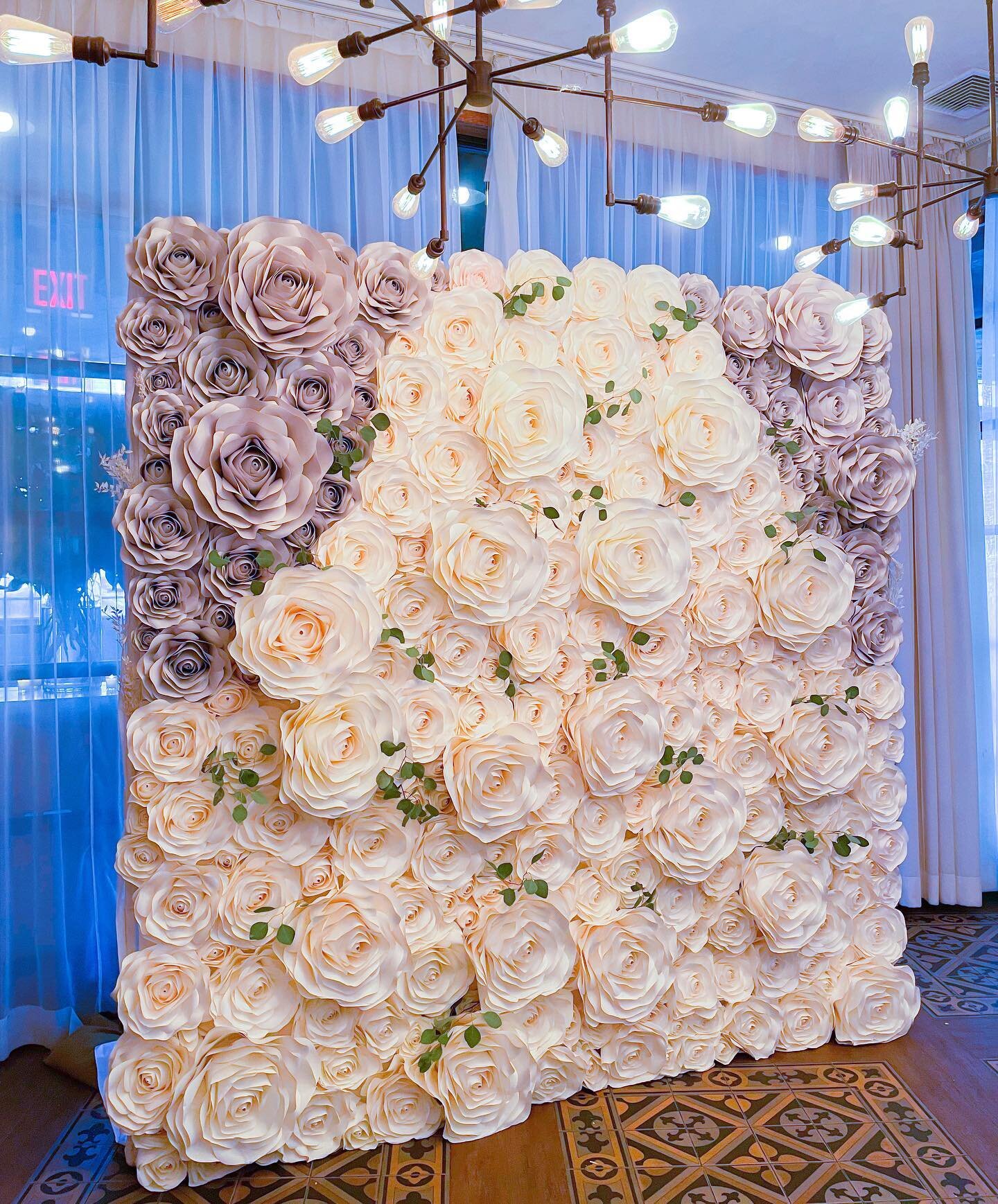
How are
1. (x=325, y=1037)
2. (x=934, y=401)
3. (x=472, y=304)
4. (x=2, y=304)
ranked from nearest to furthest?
(x=325, y=1037) → (x=472, y=304) → (x=2, y=304) → (x=934, y=401)

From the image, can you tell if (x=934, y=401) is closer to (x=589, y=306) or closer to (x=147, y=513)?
(x=589, y=306)

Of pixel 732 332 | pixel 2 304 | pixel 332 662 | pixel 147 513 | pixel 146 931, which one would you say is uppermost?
pixel 2 304

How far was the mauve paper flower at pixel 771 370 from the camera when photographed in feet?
7.43

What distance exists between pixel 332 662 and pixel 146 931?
67 cm

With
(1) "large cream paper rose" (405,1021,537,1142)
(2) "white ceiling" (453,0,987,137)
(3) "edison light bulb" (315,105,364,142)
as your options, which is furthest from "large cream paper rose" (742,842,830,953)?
(2) "white ceiling" (453,0,987,137)

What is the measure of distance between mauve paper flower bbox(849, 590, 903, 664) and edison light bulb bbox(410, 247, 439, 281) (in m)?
1.39

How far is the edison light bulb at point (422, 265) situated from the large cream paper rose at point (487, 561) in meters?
0.55

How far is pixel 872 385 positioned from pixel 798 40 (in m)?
1.51

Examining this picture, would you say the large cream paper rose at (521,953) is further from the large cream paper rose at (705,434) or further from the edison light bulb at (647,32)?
the edison light bulb at (647,32)

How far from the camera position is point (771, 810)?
224 cm

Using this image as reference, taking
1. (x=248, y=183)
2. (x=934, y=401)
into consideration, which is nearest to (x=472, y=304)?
(x=248, y=183)

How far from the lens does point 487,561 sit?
6.21 feet

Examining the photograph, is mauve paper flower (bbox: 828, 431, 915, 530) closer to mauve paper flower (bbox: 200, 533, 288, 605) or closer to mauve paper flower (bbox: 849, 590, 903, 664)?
mauve paper flower (bbox: 849, 590, 903, 664)

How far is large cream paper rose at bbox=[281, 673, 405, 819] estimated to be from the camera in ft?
5.73
